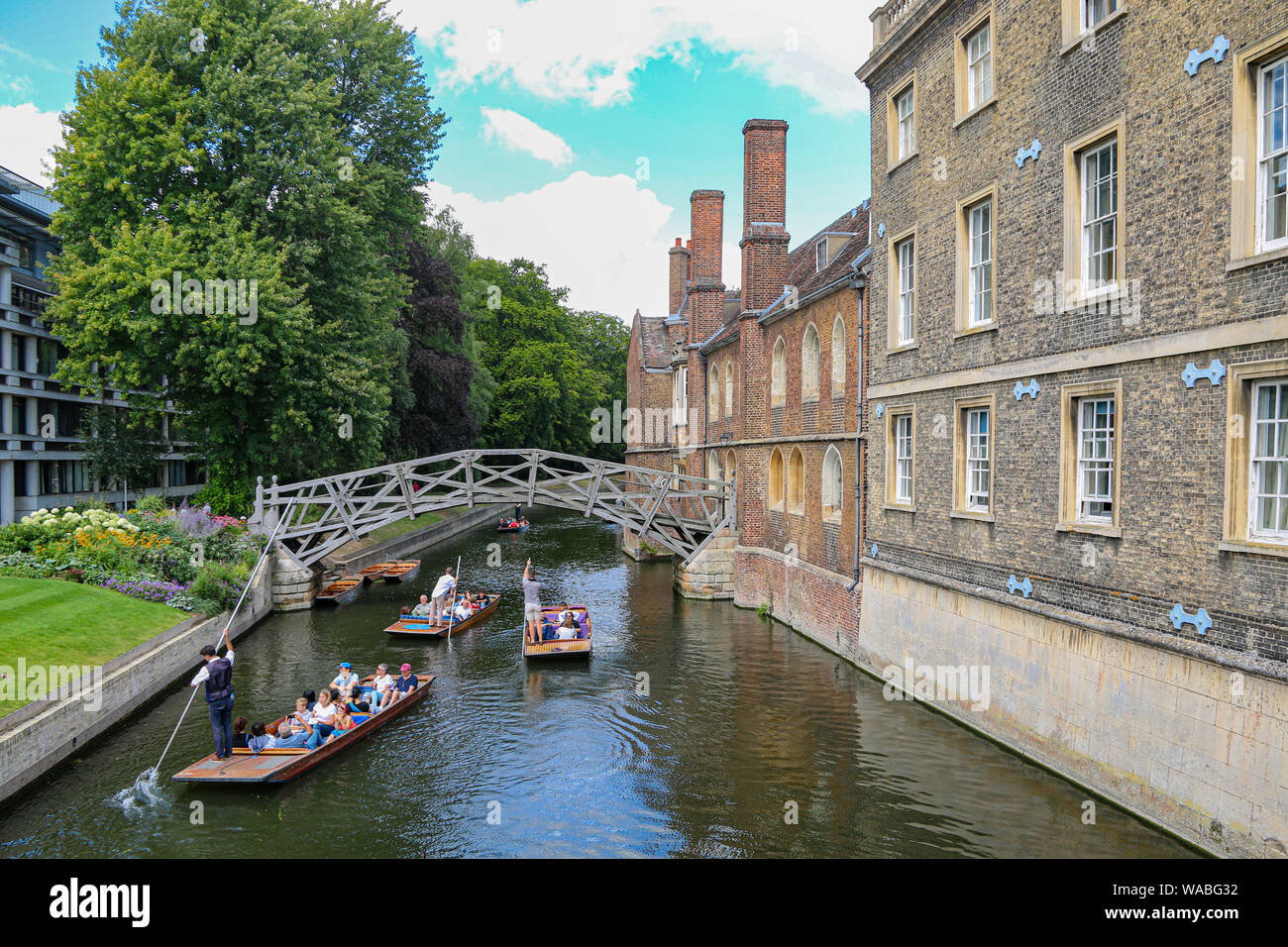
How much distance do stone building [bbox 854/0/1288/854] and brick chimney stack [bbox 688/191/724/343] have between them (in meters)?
14.5

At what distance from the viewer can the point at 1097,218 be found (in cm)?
1054

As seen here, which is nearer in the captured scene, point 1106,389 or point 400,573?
point 1106,389

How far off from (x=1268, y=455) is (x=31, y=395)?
3638 cm

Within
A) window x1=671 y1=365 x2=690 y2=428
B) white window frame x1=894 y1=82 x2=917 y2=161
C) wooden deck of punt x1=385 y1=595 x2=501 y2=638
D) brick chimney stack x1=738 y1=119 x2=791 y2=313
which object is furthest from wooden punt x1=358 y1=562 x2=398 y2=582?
white window frame x1=894 y1=82 x2=917 y2=161

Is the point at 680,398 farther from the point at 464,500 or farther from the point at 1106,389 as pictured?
the point at 1106,389

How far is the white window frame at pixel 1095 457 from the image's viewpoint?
33.8 ft

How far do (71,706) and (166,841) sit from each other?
11.9ft

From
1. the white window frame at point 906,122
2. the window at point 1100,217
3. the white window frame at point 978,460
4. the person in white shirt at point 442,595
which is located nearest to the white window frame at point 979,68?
the white window frame at point 906,122

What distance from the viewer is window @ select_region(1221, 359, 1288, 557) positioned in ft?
26.6

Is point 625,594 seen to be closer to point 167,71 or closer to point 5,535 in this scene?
point 5,535

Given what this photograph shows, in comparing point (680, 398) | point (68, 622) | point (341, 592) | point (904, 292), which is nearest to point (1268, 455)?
point (904, 292)

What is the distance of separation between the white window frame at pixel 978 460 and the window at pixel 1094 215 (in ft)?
8.56
